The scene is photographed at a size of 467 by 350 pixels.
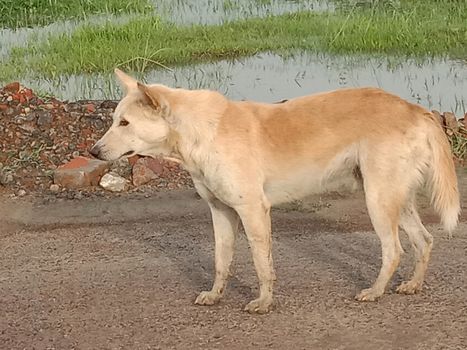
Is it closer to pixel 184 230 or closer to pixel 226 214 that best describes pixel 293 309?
pixel 226 214

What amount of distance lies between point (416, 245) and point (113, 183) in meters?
3.54

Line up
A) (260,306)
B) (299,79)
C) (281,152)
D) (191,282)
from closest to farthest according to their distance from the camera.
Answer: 1. (260,306)
2. (281,152)
3. (191,282)
4. (299,79)

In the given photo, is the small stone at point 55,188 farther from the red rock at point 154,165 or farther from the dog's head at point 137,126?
the dog's head at point 137,126

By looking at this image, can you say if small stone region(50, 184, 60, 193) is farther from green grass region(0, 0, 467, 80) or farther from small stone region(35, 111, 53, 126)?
green grass region(0, 0, 467, 80)

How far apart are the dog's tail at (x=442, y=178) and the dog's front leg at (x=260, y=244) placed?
1.08 meters

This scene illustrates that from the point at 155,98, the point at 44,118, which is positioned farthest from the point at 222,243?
the point at 44,118

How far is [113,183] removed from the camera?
906 cm

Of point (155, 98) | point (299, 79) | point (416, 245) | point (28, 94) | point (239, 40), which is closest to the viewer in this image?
point (155, 98)

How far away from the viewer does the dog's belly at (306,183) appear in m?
6.21

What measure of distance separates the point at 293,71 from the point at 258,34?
2.57 metres

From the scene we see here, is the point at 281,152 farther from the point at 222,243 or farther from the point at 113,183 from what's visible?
the point at 113,183

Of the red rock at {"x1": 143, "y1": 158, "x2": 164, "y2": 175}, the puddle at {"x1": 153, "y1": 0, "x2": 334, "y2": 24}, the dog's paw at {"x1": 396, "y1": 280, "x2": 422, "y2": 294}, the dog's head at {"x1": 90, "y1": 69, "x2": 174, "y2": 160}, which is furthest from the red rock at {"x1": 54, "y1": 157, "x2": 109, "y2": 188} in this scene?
the puddle at {"x1": 153, "y1": 0, "x2": 334, "y2": 24}

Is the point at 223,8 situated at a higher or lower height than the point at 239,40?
lower

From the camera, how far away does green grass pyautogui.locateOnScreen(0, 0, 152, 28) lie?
19.1 m
